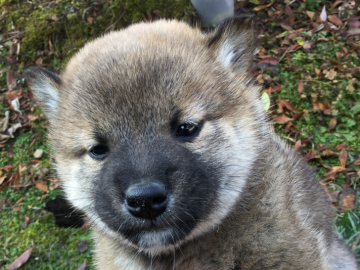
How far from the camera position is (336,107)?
165 inches

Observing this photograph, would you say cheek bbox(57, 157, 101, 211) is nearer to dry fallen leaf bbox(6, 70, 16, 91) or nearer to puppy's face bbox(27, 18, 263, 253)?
puppy's face bbox(27, 18, 263, 253)

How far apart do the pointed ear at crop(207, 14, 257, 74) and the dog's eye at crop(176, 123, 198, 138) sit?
630mm

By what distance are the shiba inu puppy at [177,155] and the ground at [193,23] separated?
1377 millimetres

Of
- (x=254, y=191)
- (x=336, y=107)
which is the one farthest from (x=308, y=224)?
(x=336, y=107)

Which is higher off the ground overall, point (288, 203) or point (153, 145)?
point (153, 145)

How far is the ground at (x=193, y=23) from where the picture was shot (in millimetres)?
3789

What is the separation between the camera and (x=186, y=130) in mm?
1889

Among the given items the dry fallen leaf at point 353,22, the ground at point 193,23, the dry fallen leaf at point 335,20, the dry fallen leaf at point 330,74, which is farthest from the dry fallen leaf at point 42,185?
the dry fallen leaf at point 353,22

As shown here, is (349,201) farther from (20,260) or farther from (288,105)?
(20,260)

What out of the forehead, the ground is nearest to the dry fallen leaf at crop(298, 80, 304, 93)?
the ground

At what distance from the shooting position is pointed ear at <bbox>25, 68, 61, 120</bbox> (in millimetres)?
2387

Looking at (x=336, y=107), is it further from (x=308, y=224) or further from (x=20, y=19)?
(x=20, y=19)

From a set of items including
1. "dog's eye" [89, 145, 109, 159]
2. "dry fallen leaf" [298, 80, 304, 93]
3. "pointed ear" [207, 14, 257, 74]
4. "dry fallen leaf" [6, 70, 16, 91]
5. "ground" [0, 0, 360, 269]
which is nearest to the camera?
"dog's eye" [89, 145, 109, 159]

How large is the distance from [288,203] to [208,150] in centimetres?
72
